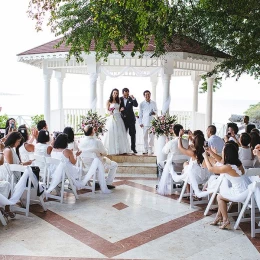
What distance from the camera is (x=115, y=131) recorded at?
401 inches

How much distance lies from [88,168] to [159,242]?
122 inches

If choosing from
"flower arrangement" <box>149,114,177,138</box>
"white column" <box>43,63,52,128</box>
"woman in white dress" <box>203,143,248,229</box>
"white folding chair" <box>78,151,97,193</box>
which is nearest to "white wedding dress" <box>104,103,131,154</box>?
"flower arrangement" <box>149,114,177,138</box>

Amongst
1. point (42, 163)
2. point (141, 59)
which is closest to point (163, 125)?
point (141, 59)

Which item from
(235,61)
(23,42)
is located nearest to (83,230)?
(235,61)

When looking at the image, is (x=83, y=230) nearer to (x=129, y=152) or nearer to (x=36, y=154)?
(x=36, y=154)

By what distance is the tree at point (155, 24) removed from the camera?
814cm

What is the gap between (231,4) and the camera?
891cm

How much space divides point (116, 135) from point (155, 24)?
11.0 ft

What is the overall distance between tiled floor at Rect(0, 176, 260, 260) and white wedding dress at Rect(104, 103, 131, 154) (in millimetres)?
3349

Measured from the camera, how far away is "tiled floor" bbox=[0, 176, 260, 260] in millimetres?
4621

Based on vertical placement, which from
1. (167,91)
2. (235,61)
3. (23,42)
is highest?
(23,42)

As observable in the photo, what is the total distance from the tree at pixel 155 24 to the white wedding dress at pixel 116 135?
1.78m

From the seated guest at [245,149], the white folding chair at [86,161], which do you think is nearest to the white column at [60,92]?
the white folding chair at [86,161]

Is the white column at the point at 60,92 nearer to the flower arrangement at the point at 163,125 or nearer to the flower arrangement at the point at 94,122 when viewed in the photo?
the flower arrangement at the point at 94,122
